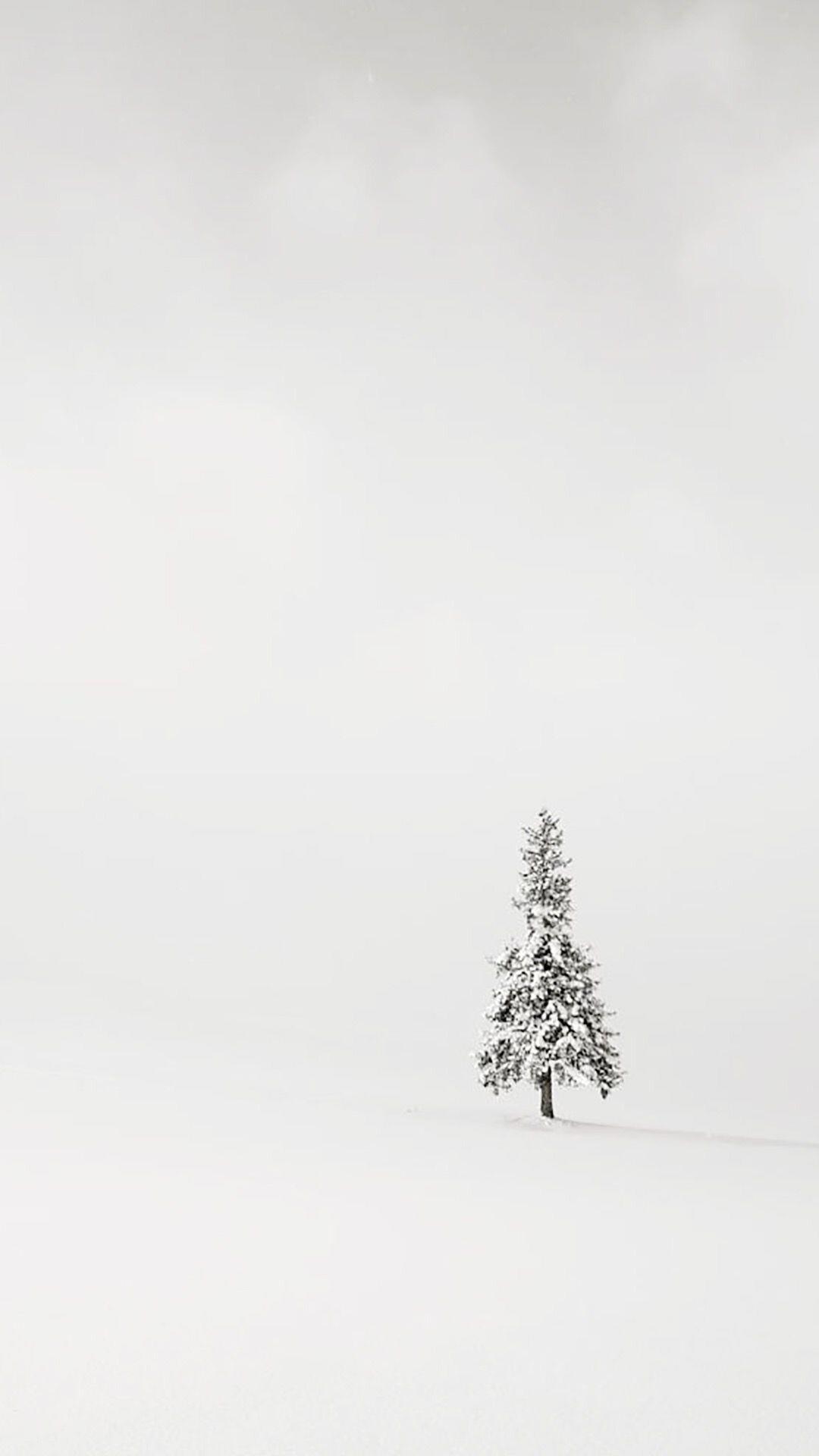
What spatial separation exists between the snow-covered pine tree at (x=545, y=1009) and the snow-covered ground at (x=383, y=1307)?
13623 millimetres

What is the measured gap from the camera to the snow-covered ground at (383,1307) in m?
6.65

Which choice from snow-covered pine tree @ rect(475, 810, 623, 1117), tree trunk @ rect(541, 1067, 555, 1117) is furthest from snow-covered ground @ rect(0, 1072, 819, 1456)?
tree trunk @ rect(541, 1067, 555, 1117)

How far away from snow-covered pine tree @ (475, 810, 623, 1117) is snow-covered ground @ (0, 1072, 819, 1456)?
13623 millimetres

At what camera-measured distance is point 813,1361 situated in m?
8.64

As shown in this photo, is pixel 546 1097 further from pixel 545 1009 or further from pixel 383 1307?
pixel 383 1307

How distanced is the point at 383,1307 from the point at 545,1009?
993 inches

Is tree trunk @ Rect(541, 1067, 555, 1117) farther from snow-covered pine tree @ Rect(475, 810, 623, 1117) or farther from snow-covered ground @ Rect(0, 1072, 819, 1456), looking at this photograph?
snow-covered ground @ Rect(0, 1072, 819, 1456)

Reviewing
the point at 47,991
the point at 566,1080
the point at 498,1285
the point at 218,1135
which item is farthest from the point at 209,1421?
the point at 47,991

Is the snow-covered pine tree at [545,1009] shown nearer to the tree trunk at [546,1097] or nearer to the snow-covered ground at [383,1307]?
the tree trunk at [546,1097]

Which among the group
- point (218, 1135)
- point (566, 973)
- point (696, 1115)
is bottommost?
point (696, 1115)

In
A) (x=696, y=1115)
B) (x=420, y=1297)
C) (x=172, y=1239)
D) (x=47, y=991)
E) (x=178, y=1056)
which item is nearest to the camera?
(x=420, y=1297)

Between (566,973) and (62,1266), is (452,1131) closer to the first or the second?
(566,973)

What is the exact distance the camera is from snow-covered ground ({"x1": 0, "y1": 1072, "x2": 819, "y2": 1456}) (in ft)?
21.8

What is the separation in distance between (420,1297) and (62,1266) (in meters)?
4.15
